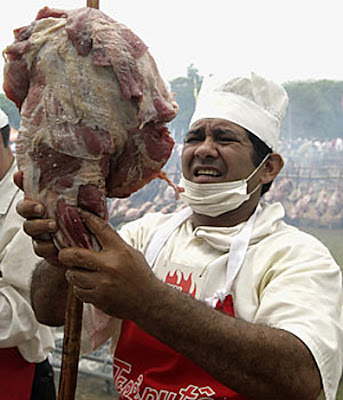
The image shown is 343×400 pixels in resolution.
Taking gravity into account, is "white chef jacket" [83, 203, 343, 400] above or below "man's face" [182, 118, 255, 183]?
below

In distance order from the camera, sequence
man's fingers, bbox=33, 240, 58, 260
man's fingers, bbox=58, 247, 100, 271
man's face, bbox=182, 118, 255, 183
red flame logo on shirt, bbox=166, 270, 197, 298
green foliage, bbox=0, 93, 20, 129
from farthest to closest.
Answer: green foliage, bbox=0, 93, 20, 129 < man's face, bbox=182, 118, 255, 183 < red flame logo on shirt, bbox=166, 270, 197, 298 < man's fingers, bbox=33, 240, 58, 260 < man's fingers, bbox=58, 247, 100, 271

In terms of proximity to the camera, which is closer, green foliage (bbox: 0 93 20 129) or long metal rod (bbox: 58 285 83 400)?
long metal rod (bbox: 58 285 83 400)

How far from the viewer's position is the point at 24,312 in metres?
2.41

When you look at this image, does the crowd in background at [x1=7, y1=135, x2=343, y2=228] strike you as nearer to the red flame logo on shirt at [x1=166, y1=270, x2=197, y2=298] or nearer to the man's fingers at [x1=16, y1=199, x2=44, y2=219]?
the red flame logo on shirt at [x1=166, y1=270, x2=197, y2=298]

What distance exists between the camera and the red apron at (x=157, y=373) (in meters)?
1.86

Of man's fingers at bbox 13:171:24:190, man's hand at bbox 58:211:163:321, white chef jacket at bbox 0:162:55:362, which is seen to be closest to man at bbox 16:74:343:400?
man's hand at bbox 58:211:163:321

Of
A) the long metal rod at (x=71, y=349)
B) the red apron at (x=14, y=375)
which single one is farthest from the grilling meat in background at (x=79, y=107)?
the red apron at (x=14, y=375)

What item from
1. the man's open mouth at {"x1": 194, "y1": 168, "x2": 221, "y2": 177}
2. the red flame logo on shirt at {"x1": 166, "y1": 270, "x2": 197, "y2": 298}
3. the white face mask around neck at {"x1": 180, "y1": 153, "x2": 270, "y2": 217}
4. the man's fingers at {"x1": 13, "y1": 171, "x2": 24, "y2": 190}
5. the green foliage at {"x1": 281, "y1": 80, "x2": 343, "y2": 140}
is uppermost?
the man's fingers at {"x1": 13, "y1": 171, "x2": 24, "y2": 190}

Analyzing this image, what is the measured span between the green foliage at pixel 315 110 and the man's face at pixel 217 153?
3.82 metres

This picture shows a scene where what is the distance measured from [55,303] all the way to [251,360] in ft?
2.74

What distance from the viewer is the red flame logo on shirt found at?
208 cm

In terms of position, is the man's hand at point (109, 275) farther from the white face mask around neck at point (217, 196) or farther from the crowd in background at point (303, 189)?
the crowd in background at point (303, 189)

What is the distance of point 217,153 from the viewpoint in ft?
7.15

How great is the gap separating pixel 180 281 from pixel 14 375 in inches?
44.5
